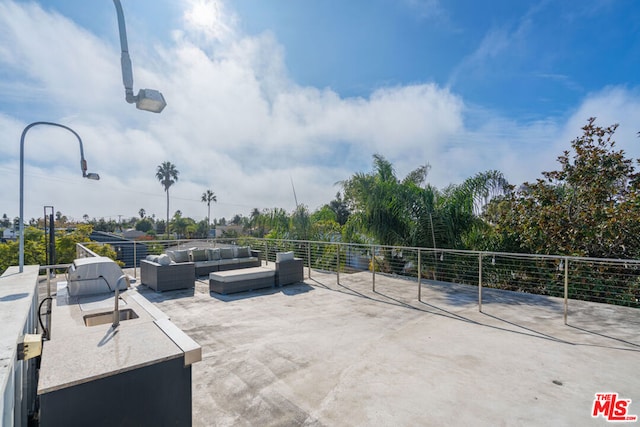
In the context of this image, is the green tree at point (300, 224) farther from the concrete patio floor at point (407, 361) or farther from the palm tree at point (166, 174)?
the palm tree at point (166, 174)

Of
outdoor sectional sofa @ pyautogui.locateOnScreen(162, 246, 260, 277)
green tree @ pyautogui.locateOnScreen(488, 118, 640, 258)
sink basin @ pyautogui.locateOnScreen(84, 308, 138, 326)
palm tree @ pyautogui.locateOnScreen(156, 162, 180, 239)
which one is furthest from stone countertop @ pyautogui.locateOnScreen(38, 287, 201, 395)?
palm tree @ pyautogui.locateOnScreen(156, 162, 180, 239)

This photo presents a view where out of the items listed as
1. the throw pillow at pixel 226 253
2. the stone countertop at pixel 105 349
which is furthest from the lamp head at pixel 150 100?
the throw pillow at pixel 226 253

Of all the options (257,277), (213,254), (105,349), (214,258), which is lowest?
(257,277)

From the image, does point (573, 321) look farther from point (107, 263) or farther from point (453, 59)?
point (453, 59)

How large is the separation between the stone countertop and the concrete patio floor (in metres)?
1.03

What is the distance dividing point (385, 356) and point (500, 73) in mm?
8520

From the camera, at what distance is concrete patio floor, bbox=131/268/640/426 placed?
2.34 m

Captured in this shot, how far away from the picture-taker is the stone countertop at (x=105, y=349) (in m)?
1.22

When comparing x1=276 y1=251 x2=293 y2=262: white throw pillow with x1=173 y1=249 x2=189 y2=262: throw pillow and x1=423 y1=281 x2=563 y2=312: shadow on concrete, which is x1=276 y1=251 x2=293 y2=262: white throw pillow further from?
x1=423 y1=281 x2=563 y2=312: shadow on concrete

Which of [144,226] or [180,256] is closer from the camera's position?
[180,256]

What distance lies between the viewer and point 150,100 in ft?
9.25

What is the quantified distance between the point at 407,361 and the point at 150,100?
3477mm
